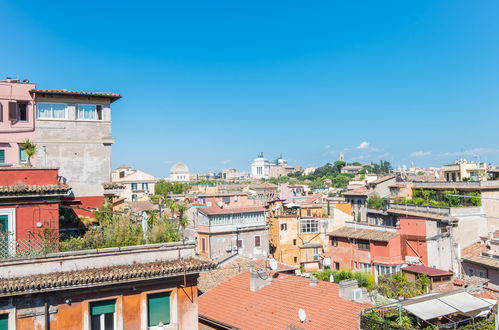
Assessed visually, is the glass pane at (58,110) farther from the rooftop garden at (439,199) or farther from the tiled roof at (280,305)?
the rooftop garden at (439,199)

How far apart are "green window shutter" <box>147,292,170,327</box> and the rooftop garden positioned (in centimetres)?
2912

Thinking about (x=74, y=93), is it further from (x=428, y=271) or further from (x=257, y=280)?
(x=428, y=271)

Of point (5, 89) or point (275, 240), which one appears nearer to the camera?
point (5, 89)

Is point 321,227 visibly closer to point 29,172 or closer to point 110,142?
point 110,142

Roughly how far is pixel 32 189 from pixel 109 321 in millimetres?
4245

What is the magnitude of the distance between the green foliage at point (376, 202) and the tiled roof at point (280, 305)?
2794 centimetres

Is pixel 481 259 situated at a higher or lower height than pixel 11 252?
lower

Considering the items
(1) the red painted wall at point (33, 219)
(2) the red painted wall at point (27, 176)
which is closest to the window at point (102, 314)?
(1) the red painted wall at point (33, 219)

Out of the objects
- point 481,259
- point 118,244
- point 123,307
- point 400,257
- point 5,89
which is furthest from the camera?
point 400,257

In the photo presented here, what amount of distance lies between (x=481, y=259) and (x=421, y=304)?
66.9 feet

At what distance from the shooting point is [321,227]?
48156 millimetres

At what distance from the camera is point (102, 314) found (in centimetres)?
1243

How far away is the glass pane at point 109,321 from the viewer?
12516 mm

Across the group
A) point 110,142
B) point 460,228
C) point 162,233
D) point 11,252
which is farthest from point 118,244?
point 460,228
